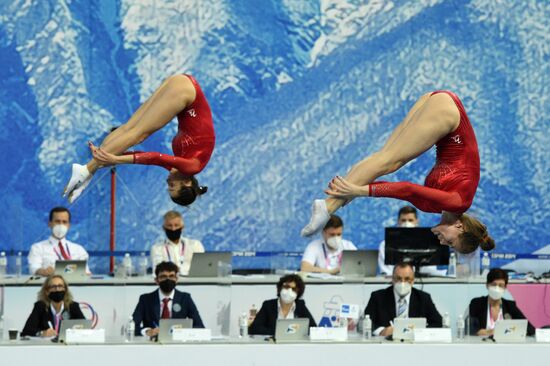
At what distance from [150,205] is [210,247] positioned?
34.9 inches

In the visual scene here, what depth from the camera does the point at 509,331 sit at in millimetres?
11234

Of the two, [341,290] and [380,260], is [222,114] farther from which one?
[341,290]

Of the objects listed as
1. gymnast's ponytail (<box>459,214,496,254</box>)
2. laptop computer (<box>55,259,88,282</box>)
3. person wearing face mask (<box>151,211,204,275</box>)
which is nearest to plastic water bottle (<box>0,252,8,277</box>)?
laptop computer (<box>55,259,88,282</box>)

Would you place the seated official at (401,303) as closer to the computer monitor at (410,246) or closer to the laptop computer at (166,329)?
the computer monitor at (410,246)

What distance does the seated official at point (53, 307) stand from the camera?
11305 millimetres

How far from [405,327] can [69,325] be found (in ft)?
9.77

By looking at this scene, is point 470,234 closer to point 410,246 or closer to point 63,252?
point 410,246

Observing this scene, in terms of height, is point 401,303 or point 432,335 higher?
point 401,303

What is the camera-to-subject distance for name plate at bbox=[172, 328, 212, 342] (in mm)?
10758

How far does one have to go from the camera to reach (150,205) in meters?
14.9

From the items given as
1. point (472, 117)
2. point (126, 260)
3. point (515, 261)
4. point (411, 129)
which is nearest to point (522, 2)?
point (472, 117)

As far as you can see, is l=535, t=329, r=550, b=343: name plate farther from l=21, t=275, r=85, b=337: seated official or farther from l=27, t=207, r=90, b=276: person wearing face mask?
→ l=27, t=207, r=90, b=276: person wearing face mask

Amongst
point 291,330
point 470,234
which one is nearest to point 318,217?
point 470,234

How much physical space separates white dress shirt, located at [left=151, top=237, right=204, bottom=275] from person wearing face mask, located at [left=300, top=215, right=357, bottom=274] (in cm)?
115
